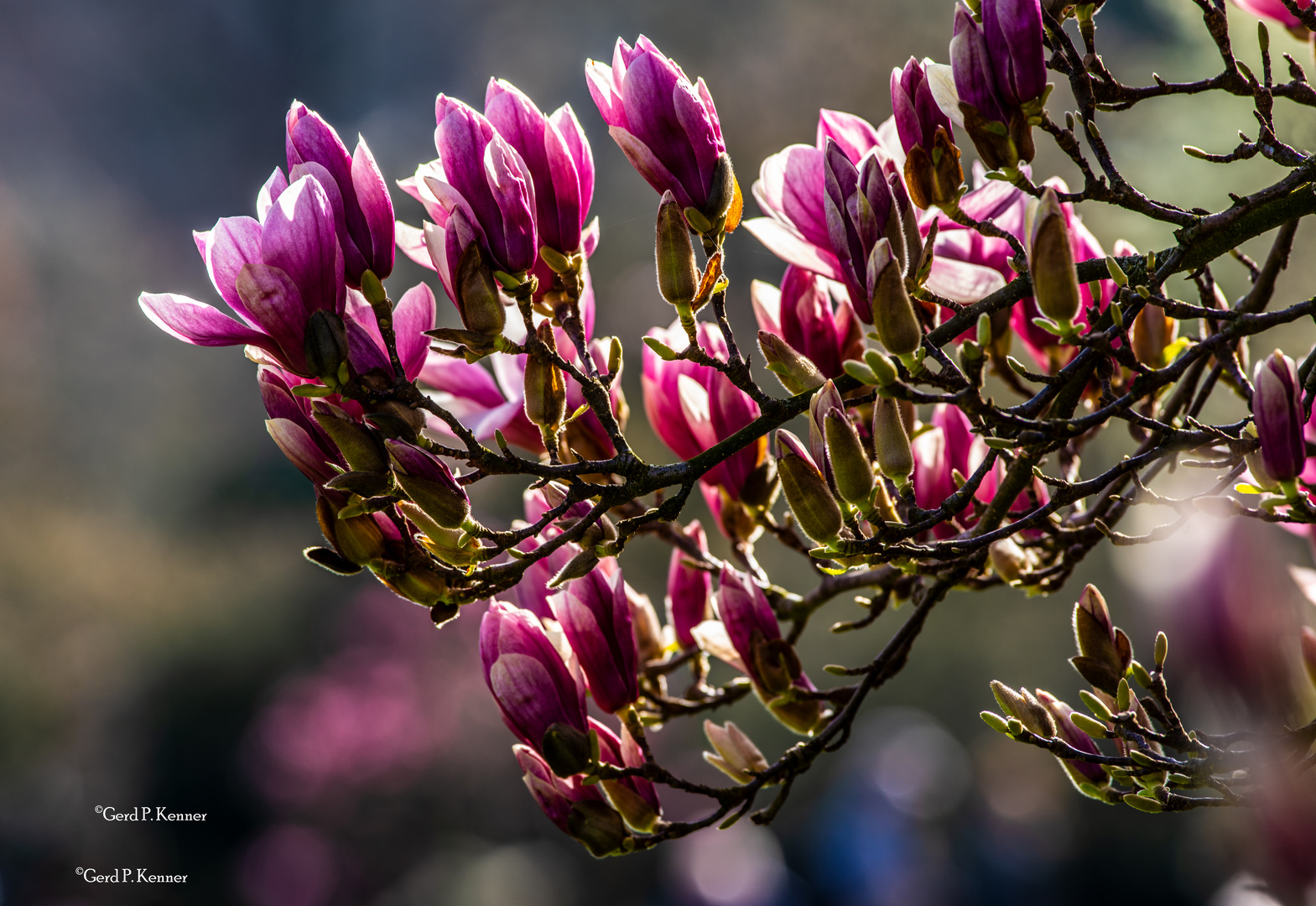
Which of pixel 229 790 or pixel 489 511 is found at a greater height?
pixel 489 511

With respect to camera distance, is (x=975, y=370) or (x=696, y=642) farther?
(x=696, y=642)

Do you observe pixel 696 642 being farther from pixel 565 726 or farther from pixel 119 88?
pixel 119 88

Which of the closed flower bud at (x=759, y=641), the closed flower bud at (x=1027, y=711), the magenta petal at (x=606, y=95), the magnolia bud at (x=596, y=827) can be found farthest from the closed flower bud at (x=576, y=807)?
the magenta petal at (x=606, y=95)

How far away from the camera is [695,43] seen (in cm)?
587

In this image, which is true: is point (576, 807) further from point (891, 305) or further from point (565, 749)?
point (891, 305)

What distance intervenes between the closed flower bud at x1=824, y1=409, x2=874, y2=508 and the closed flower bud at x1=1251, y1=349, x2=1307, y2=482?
142 mm

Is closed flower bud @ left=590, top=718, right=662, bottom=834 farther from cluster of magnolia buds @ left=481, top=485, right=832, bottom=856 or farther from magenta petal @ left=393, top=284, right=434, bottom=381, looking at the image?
magenta petal @ left=393, top=284, right=434, bottom=381

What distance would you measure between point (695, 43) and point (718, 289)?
5.92 meters

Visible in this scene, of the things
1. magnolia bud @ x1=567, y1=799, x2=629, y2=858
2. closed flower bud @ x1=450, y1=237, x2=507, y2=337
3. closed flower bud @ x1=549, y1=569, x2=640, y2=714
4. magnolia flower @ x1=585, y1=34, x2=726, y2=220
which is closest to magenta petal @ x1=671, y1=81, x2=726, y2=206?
magnolia flower @ x1=585, y1=34, x2=726, y2=220

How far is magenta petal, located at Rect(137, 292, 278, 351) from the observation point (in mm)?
399

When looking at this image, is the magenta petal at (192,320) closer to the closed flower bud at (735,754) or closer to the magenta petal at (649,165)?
the magenta petal at (649,165)

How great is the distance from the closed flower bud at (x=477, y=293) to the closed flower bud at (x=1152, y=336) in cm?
34

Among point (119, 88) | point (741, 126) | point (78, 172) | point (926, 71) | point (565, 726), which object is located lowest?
point (565, 726)

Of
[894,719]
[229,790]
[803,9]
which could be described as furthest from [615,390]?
[803,9]
